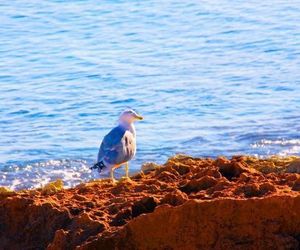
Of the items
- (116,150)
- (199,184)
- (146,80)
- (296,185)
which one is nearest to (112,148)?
(116,150)

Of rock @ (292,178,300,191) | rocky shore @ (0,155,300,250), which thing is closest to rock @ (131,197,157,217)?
rocky shore @ (0,155,300,250)

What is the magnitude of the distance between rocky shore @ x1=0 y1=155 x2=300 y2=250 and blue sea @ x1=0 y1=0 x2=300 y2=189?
3607 mm

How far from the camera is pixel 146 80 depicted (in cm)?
1588

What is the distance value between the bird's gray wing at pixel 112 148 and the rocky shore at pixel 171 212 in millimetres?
1868

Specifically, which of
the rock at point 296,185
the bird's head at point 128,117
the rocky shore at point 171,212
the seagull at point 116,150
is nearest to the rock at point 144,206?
the rocky shore at point 171,212

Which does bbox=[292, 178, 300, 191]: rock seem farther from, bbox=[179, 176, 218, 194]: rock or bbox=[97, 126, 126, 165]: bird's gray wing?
bbox=[97, 126, 126, 165]: bird's gray wing

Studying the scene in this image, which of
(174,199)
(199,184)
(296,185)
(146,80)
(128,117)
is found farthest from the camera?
(146,80)

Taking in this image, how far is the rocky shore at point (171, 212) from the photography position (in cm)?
618

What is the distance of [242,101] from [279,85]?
997 millimetres

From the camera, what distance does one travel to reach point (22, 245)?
22.9ft

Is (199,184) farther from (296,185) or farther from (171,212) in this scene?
(171,212)

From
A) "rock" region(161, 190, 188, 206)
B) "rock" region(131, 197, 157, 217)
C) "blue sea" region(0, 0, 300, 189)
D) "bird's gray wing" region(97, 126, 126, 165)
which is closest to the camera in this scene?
"rock" region(161, 190, 188, 206)

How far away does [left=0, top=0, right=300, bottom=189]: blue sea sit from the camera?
12.3 m

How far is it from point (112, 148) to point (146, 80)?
6.08 meters
